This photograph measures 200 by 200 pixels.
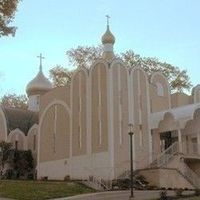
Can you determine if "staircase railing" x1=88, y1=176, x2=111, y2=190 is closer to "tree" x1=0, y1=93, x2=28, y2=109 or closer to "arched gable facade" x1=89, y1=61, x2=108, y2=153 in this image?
"arched gable facade" x1=89, y1=61, x2=108, y2=153

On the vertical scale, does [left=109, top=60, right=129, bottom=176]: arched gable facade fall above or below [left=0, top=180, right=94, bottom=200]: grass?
above

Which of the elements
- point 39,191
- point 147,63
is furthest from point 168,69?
Result: point 39,191

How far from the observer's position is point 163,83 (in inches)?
1677

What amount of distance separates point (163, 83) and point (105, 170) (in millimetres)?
11587

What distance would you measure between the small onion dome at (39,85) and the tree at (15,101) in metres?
5.18

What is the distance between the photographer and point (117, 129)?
35.5m

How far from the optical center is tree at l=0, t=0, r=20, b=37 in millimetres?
18031

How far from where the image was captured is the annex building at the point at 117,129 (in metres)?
34.6

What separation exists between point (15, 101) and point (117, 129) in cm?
3004

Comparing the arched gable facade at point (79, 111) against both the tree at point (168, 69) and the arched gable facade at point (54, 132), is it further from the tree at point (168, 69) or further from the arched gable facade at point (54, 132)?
the tree at point (168, 69)

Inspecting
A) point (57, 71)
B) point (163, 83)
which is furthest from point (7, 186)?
point (57, 71)

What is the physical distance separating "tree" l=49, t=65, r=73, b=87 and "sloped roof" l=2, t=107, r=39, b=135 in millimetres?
5498

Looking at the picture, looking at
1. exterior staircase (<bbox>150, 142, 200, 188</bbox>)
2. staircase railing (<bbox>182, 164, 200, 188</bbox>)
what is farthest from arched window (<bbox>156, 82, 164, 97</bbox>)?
staircase railing (<bbox>182, 164, 200, 188</bbox>)

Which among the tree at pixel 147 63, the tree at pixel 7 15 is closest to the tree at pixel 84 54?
the tree at pixel 147 63
